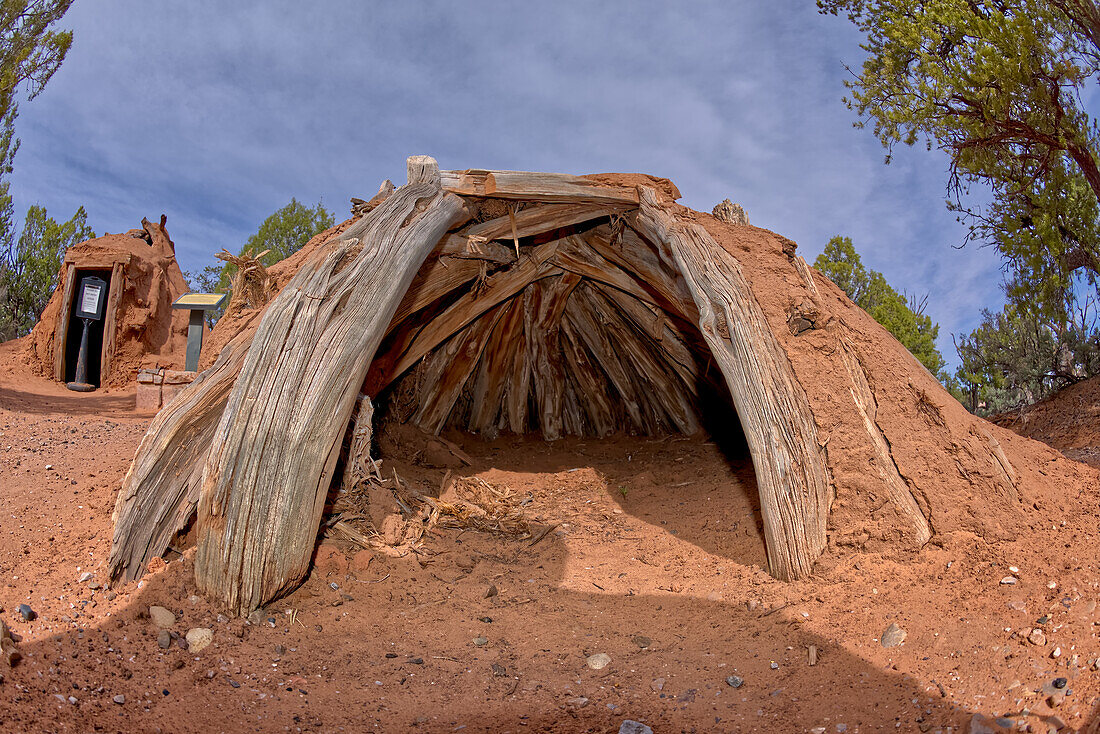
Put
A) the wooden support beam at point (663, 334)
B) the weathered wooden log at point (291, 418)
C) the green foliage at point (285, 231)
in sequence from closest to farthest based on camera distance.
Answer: the weathered wooden log at point (291, 418) < the wooden support beam at point (663, 334) < the green foliage at point (285, 231)

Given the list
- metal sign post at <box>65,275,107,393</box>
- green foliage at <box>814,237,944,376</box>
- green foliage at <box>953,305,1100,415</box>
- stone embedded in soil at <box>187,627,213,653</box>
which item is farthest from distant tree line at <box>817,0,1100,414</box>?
metal sign post at <box>65,275,107,393</box>

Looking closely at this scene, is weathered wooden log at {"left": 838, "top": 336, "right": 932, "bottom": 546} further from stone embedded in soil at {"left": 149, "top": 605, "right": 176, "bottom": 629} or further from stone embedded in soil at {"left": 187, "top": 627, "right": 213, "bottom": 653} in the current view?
stone embedded in soil at {"left": 149, "top": 605, "right": 176, "bottom": 629}

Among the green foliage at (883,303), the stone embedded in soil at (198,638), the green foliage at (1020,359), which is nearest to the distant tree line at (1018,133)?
the green foliage at (1020,359)

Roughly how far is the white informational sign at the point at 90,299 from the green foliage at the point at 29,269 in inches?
129

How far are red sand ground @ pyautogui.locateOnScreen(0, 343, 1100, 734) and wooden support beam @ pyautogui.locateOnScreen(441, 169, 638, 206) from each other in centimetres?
227

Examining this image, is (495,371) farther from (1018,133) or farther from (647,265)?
(1018,133)

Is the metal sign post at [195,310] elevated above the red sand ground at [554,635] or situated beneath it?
elevated above

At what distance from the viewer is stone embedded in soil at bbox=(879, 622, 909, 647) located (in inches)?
111

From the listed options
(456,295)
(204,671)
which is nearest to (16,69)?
(456,295)

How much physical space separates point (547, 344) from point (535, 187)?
2.45 meters

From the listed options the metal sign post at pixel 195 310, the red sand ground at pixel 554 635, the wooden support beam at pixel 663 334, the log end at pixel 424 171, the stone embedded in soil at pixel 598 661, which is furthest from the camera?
the metal sign post at pixel 195 310

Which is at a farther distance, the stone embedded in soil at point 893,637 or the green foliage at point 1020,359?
the green foliage at point 1020,359

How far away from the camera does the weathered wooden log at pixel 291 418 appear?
123 inches

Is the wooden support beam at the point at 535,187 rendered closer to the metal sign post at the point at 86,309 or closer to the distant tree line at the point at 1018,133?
the distant tree line at the point at 1018,133
